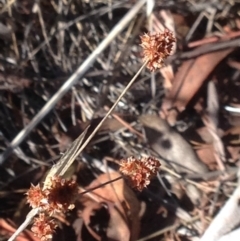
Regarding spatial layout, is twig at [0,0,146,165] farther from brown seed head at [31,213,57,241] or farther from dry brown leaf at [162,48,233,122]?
brown seed head at [31,213,57,241]

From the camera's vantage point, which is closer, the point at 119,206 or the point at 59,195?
the point at 59,195

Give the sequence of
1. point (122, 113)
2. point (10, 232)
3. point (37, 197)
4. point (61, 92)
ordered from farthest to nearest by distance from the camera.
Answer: point (122, 113), point (61, 92), point (10, 232), point (37, 197)

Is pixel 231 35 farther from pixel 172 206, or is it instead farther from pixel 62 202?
pixel 62 202

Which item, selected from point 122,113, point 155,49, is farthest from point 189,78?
point 155,49

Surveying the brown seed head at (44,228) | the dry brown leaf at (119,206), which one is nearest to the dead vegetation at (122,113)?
the dry brown leaf at (119,206)

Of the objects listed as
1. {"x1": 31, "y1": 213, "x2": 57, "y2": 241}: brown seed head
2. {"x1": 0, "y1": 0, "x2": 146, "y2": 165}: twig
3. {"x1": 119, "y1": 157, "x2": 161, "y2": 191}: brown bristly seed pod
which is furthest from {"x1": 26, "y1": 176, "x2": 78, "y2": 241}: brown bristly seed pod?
Answer: {"x1": 0, "y1": 0, "x2": 146, "y2": 165}: twig

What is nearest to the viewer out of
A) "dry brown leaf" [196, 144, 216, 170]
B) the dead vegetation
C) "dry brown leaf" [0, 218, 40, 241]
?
"dry brown leaf" [0, 218, 40, 241]

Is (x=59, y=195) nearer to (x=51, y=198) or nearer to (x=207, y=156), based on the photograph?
(x=51, y=198)

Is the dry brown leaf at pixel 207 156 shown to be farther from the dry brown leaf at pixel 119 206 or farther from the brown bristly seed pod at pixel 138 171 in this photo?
the brown bristly seed pod at pixel 138 171

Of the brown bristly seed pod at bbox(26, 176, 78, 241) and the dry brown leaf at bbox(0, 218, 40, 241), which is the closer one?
the brown bristly seed pod at bbox(26, 176, 78, 241)
